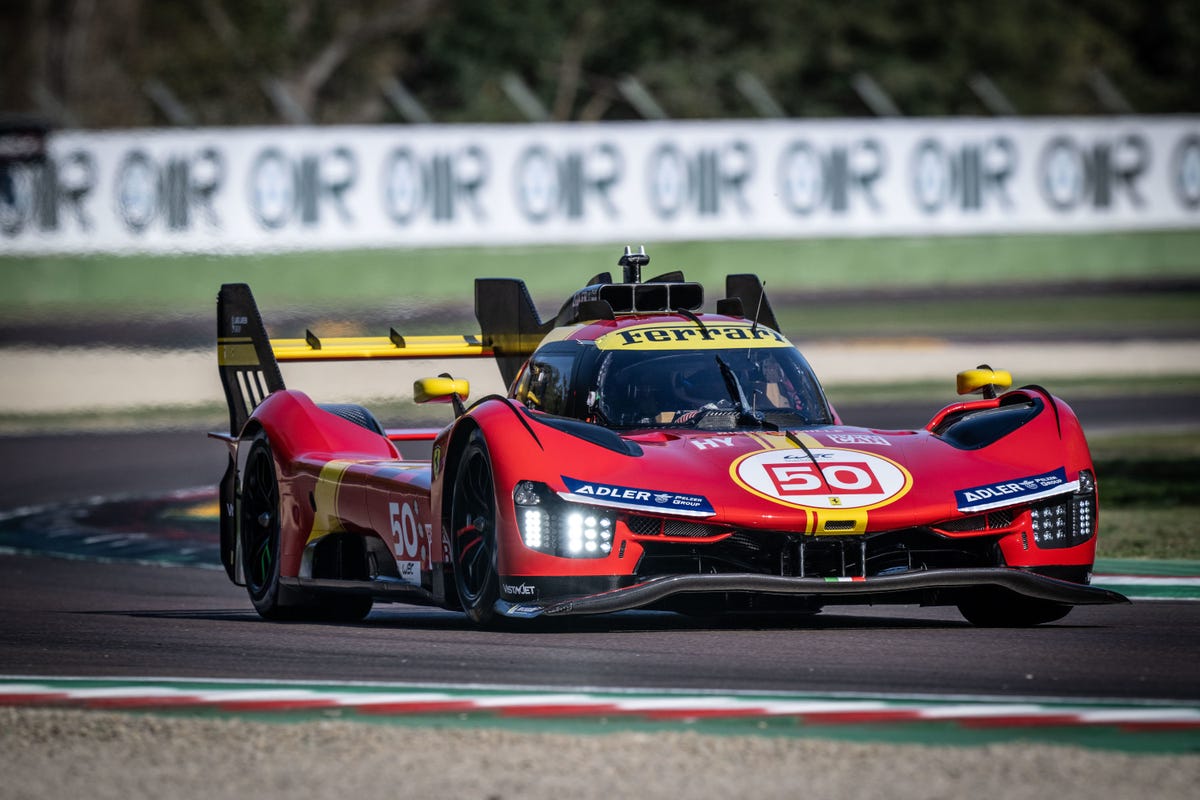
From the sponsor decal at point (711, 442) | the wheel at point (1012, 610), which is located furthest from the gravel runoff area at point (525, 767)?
the wheel at point (1012, 610)

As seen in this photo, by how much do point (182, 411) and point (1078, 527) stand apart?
17.2m

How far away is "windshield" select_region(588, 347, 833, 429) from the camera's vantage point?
9.38 meters

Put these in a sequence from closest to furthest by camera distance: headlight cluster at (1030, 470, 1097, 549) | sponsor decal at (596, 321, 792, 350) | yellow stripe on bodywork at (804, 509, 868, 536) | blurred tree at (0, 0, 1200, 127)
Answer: yellow stripe on bodywork at (804, 509, 868, 536), headlight cluster at (1030, 470, 1097, 549), sponsor decal at (596, 321, 792, 350), blurred tree at (0, 0, 1200, 127)

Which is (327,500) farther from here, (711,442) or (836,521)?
(836,521)

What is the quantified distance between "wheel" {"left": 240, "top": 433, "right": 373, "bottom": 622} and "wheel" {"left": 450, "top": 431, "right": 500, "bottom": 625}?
1.10 meters

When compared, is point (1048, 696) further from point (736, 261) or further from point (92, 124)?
point (92, 124)

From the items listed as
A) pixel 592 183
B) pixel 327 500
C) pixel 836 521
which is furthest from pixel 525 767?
pixel 592 183

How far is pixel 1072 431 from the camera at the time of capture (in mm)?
9133

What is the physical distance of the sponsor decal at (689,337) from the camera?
9656 mm

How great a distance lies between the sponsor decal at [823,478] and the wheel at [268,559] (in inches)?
90.0

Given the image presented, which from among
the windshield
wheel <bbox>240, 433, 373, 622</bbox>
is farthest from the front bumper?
wheel <bbox>240, 433, 373, 622</bbox>

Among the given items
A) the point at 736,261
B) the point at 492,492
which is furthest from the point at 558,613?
the point at 736,261

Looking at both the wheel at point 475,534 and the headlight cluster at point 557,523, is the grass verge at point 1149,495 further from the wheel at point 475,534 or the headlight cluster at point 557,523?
the headlight cluster at point 557,523

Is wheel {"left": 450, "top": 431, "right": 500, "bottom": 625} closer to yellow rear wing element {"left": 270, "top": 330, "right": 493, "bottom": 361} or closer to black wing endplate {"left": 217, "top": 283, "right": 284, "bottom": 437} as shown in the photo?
yellow rear wing element {"left": 270, "top": 330, "right": 493, "bottom": 361}
